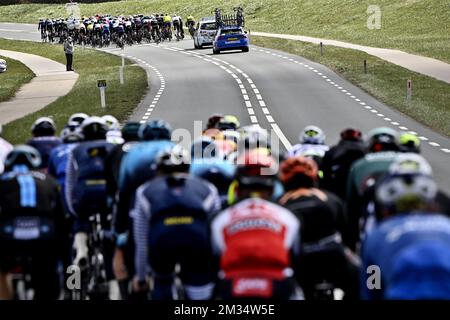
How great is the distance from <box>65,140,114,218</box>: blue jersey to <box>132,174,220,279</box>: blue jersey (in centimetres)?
275

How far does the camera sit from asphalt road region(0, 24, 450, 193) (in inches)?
1032

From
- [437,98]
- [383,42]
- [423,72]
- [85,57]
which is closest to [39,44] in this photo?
[85,57]

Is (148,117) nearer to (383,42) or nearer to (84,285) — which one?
(84,285)

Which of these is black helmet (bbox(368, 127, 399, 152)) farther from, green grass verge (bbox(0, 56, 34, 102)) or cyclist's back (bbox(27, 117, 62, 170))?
green grass verge (bbox(0, 56, 34, 102))

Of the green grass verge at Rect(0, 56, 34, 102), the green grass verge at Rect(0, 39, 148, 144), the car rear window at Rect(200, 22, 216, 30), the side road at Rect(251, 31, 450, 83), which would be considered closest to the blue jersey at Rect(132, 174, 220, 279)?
the green grass verge at Rect(0, 39, 148, 144)

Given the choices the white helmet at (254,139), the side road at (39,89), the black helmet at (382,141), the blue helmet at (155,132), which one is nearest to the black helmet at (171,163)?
the white helmet at (254,139)

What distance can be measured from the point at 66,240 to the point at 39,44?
6537 cm

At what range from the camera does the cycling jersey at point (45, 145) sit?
35.5ft

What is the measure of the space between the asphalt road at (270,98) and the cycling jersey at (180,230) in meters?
10.6

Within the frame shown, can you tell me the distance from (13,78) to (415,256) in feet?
140

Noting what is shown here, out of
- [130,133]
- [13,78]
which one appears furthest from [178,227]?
[13,78]

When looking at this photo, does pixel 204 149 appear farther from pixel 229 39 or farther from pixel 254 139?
pixel 229 39

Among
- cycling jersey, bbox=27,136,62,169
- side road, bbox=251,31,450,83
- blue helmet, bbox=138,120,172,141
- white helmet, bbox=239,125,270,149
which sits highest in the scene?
blue helmet, bbox=138,120,172,141
